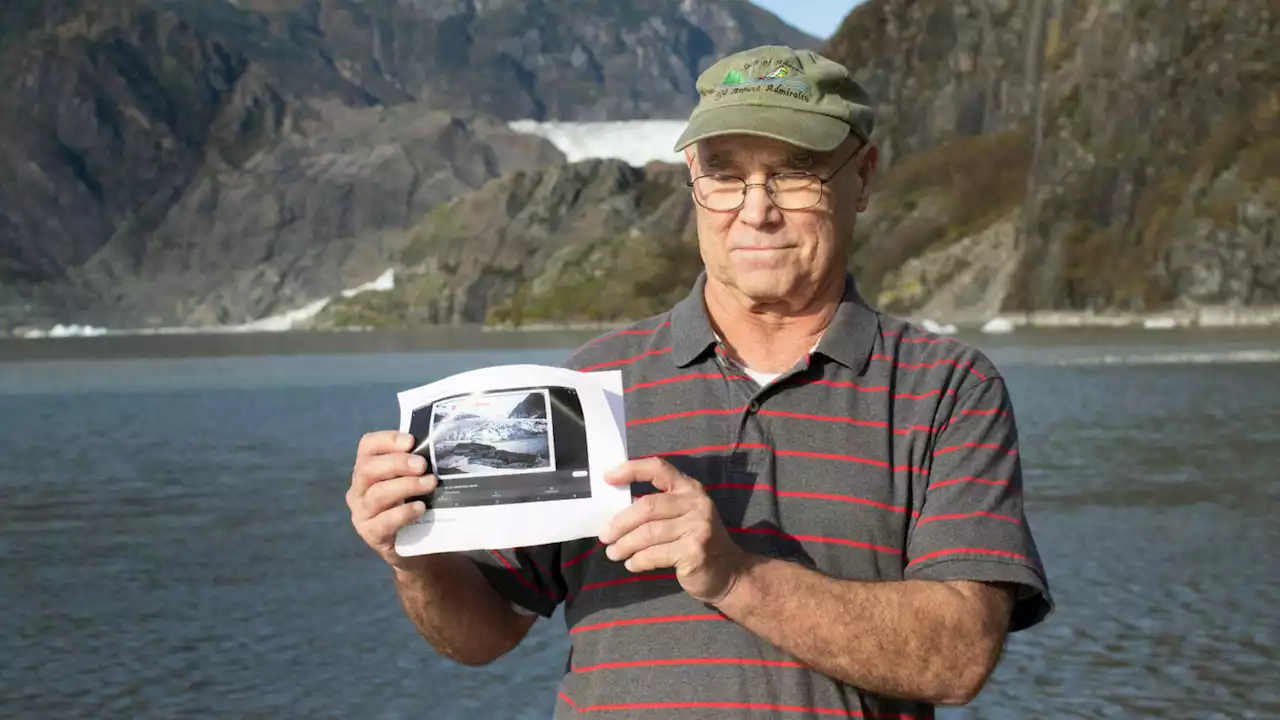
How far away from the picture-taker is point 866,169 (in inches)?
143

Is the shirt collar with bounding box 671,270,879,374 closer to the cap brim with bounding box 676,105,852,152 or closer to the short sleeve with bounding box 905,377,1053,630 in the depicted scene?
the short sleeve with bounding box 905,377,1053,630

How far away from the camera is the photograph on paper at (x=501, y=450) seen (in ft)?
10.1

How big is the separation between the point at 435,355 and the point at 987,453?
118030 mm

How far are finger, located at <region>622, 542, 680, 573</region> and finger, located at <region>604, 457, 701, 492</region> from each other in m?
0.11

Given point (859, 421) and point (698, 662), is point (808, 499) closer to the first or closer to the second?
point (859, 421)

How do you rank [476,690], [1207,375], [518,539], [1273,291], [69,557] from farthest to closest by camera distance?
1. [1273,291]
2. [1207,375]
3. [69,557]
4. [476,690]
5. [518,539]

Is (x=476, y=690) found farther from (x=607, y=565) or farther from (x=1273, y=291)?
(x=1273, y=291)

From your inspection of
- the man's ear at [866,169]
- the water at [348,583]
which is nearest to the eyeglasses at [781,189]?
the man's ear at [866,169]

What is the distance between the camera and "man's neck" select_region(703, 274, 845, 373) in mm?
3488

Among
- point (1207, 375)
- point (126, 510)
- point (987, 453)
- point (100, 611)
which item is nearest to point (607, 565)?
point (987, 453)

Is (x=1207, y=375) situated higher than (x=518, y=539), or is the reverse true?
(x=518, y=539)

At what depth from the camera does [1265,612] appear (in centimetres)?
1656

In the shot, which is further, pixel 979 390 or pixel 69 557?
pixel 69 557

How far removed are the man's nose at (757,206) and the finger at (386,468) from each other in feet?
2.95
